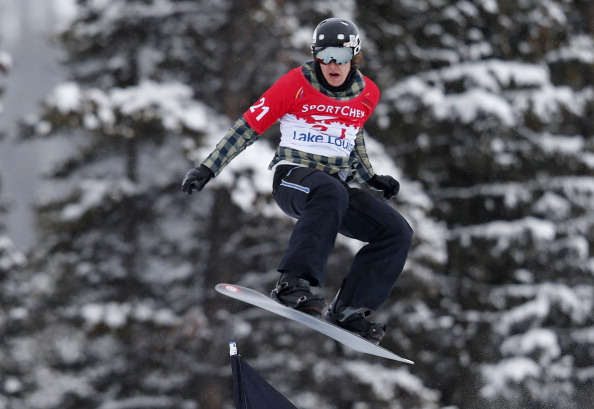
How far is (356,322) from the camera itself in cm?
614

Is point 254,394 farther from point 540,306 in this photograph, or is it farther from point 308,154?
point 540,306

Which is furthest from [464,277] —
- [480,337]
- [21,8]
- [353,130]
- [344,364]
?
[21,8]

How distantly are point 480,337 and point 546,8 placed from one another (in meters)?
5.22

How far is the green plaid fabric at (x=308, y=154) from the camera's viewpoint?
5793mm

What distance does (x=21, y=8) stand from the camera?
45125 mm

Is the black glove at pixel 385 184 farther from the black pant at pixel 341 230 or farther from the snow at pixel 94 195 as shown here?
the snow at pixel 94 195

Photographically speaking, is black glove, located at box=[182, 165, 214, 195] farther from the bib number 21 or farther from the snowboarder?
the bib number 21

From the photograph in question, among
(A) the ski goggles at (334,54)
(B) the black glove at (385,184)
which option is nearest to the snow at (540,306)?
(B) the black glove at (385,184)

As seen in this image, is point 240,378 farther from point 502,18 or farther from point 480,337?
point 502,18

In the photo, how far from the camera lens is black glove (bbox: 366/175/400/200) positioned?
646 centimetres

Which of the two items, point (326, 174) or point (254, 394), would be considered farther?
point (326, 174)

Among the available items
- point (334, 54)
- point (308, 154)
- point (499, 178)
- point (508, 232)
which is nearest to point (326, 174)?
point (308, 154)

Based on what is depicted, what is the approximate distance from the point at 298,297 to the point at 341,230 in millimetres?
579

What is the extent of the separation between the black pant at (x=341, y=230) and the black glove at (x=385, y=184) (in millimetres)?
275
